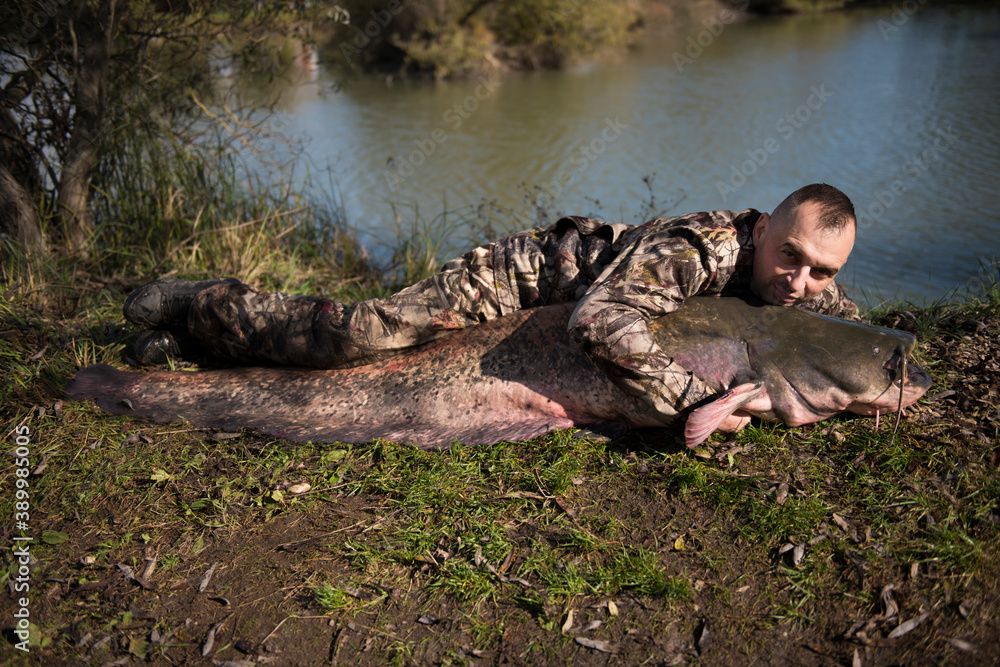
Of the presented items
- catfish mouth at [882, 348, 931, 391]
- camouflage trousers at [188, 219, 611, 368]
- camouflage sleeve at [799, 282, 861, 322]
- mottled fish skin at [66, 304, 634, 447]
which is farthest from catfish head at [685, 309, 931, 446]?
camouflage trousers at [188, 219, 611, 368]

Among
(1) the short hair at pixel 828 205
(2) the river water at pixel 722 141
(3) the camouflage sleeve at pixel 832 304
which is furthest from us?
(2) the river water at pixel 722 141

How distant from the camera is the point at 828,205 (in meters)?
2.89

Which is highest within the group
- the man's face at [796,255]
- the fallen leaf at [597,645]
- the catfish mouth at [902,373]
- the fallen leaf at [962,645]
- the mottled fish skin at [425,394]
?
the man's face at [796,255]

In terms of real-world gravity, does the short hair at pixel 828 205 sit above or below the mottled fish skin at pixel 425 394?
above

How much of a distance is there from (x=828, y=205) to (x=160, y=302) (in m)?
3.56

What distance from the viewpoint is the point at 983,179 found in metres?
7.58

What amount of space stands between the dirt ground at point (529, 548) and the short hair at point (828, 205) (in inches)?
39.3

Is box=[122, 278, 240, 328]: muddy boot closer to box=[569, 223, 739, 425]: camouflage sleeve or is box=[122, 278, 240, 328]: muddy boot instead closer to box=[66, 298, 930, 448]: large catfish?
box=[66, 298, 930, 448]: large catfish

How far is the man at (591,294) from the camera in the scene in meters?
2.95

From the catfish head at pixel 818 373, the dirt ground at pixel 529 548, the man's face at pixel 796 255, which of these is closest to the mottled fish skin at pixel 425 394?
the dirt ground at pixel 529 548

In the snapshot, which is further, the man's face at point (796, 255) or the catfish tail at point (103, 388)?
the catfish tail at point (103, 388)

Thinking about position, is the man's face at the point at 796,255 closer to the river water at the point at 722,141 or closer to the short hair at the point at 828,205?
the short hair at the point at 828,205

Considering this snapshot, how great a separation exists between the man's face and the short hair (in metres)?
0.02

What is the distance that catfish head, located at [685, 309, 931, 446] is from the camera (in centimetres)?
304
